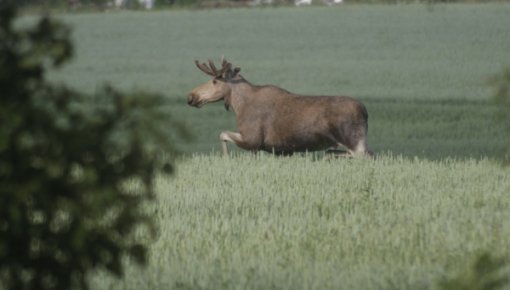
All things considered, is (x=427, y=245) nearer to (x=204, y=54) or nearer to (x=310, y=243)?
(x=310, y=243)

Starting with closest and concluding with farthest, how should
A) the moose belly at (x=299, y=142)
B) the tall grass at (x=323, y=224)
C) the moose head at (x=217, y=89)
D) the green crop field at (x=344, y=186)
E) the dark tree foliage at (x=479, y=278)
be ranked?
the dark tree foliage at (x=479, y=278)
the tall grass at (x=323, y=224)
the green crop field at (x=344, y=186)
the moose belly at (x=299, y=142)
the moose head at (x=217, y=89)

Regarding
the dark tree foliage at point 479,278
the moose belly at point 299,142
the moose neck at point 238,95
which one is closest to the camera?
the dark tree foliage at point 479,278

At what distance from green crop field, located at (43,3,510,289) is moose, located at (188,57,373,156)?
0.91 ft

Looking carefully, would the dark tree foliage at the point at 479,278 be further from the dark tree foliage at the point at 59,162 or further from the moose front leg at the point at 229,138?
the moose front leg at the point at 229,138

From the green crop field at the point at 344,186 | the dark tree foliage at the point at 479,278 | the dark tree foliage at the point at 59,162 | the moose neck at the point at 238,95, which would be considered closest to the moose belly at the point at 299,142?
the green crop field at the point at 344,186

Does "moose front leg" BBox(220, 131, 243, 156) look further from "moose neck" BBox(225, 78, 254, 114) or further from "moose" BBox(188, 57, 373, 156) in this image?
"moose neck" BBox(225, 78, 254, 114)

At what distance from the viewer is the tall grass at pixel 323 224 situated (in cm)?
764

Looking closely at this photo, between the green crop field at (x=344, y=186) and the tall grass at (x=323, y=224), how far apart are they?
0.6 inches

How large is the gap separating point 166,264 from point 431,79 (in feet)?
67.9

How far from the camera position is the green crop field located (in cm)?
793

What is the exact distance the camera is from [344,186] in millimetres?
11961

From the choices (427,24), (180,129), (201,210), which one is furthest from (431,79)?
(180,129)

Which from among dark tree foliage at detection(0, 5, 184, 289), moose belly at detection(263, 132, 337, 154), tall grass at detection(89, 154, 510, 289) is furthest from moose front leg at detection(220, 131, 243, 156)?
dark tree foliage at detection(0, 5, 184, 289)

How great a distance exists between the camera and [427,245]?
28.6ft
